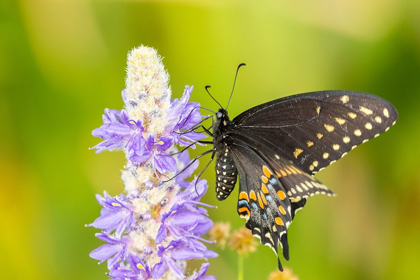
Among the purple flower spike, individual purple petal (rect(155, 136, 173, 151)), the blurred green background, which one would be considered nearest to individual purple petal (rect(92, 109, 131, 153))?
the purple flower spike

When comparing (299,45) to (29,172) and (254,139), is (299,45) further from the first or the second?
(29,172)

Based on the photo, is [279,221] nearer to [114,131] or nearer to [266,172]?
[266,172]

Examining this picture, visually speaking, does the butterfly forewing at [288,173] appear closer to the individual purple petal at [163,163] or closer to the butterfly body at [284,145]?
the butterfly body at [284,145]

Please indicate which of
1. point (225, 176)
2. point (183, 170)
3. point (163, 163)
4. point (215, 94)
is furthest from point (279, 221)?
point (215, 94)

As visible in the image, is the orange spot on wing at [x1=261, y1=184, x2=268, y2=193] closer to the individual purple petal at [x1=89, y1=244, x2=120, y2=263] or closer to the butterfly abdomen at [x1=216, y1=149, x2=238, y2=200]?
the butterfly abdomen at [x1=216, y1=149, x2=238, y2=200]

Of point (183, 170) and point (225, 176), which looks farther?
point (225, 176)

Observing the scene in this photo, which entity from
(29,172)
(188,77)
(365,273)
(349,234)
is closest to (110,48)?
(188,77)
